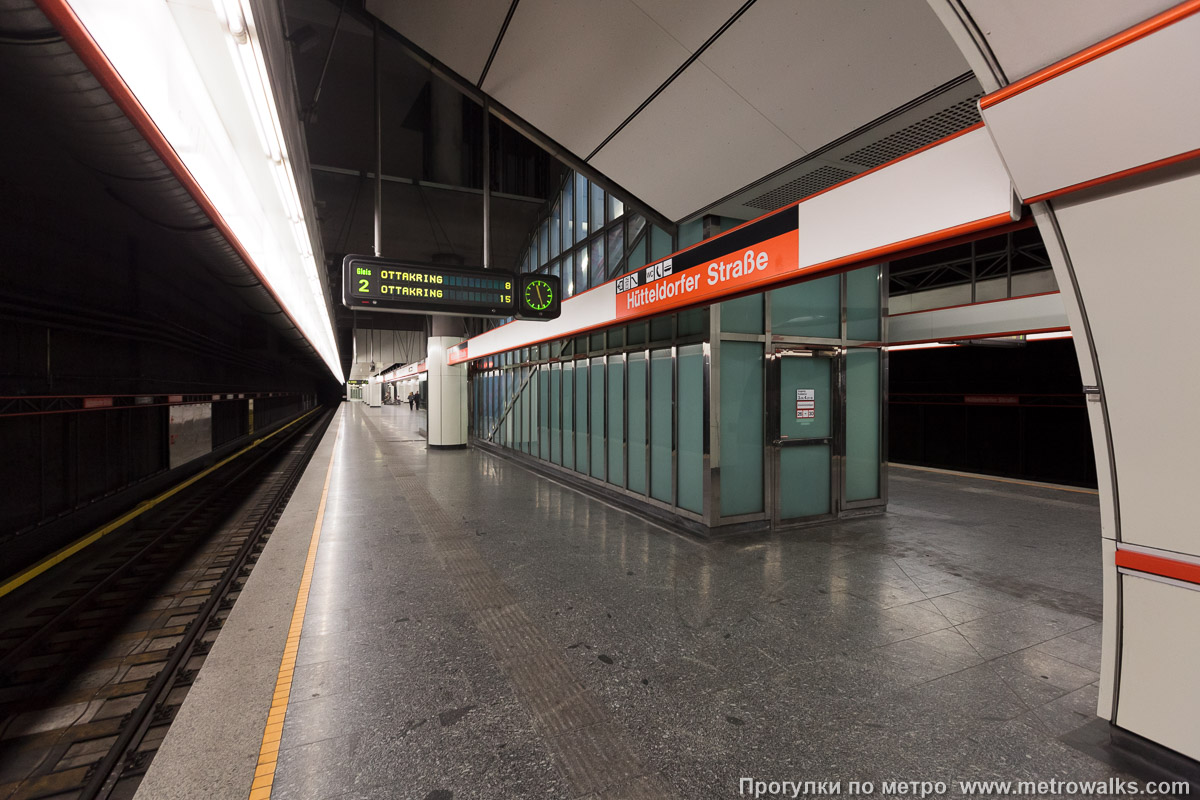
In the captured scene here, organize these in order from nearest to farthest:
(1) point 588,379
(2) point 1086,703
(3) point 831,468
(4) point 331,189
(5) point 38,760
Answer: (5) point 38,760
(2) point 1086,703
(3) point 831,468
(1) point 588,379
(4) point 331,189

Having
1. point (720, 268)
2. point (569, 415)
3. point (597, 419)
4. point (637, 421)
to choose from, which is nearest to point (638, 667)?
point (720, 268)

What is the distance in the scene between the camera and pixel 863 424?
6742mm

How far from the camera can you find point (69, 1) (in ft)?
5.48

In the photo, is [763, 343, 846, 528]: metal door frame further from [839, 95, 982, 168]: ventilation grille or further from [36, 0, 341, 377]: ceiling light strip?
[36, 0, 341, 377]: ceiling light strip

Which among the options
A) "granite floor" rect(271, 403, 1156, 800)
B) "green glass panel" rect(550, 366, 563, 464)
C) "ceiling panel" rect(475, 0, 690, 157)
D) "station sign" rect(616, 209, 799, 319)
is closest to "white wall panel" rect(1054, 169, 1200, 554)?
"granite floor" rect(271, 403, 1156, 800)

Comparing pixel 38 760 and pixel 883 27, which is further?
pixel 883 27

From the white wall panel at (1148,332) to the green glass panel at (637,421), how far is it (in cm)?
510

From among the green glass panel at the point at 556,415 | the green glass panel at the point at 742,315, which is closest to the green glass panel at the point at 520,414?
the green glass panel at the point at 556,415

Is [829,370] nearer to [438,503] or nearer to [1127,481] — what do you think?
[1127,481]

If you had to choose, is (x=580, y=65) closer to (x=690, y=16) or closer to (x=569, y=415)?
(x=690, y=16)

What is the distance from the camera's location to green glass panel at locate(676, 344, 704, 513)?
5.84 meters

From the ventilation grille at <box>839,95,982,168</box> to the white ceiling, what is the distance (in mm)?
319

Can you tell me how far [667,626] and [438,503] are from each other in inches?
189

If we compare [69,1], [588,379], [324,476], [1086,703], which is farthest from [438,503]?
[1086,703]
